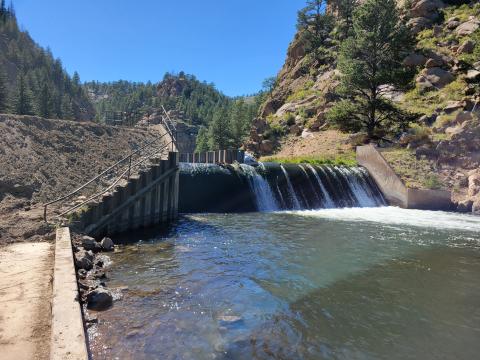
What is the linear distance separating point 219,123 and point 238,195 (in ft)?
171

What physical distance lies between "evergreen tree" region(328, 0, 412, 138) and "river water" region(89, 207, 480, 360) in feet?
68.9

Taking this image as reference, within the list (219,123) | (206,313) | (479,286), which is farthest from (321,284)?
(219,123)

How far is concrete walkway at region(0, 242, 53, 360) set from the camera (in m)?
4.97

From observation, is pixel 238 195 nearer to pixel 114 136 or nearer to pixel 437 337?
pixel 114 136

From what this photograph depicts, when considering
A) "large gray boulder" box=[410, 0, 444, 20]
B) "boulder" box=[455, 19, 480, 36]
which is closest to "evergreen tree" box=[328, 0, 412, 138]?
"boulder" box=[455, 19, 480, 36]

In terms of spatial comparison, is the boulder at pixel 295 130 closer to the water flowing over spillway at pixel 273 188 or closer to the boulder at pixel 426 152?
the water flowing over spillway at pixel 273 188

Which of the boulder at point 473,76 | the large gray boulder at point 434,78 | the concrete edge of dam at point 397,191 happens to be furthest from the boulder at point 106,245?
the large gray boulder at point 434,78

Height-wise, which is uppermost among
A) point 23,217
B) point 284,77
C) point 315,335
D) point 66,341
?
point 284,77

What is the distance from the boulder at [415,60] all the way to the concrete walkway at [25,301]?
4383 centimetres

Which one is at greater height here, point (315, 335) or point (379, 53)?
A: point (379, 53)

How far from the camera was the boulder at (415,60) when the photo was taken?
42.2 meters

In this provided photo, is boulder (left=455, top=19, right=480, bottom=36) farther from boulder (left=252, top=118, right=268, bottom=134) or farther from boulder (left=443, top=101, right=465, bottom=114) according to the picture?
boulder (left=252, top=118, right=268, bottom=134)

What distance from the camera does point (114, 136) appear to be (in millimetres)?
22672

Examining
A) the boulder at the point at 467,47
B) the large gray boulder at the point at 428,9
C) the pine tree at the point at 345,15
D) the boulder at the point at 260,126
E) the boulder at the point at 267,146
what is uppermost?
the pine tree at the point at 345,15
